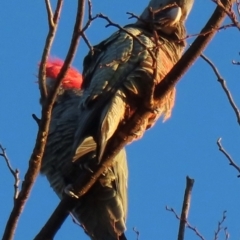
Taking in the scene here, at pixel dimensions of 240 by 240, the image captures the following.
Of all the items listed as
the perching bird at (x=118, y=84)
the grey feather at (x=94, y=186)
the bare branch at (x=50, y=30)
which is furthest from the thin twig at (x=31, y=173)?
the grey feather at (x=94, y=186)

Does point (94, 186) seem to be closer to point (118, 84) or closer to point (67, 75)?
point (118, 84)

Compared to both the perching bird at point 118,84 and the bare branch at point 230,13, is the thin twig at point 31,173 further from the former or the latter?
the bare branch at point 230,13

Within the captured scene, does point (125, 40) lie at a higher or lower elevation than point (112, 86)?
higher

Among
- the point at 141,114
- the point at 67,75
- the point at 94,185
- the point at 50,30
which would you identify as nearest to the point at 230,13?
the point at 50,30

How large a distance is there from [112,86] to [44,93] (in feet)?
3.86

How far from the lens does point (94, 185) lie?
15.2 feet

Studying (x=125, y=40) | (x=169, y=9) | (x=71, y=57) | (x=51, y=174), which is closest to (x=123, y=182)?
(x=51, y=174)

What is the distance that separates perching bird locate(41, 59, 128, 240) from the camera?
460 cm

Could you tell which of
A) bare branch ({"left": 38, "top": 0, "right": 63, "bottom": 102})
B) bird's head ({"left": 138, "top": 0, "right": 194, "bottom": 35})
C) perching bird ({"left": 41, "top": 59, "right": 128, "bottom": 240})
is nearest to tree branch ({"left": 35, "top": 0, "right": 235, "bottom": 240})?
perching bird ({"left": 41, "top": 59, "right": 128, "bottom": 240})

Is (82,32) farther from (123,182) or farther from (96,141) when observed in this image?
(123,182)

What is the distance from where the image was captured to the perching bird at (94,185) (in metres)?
4.60

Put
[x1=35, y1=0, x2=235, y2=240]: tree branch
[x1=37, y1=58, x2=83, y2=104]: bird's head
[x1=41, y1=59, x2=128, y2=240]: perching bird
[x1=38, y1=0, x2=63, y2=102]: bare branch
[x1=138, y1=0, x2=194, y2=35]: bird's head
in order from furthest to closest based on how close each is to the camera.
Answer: [x1=37, y1=58, x2=83, y2=104]: bird's head → [x1=138, y1=0, x2=194, y2=35]: bird's head → [x1=41, y1=59, x2=128, y2=240]: perching bird → [x1=35, y1=0, x2=235, y2=240]: tree branch → [x1=38, y1=0, x2=63, y2=102]: bare branch

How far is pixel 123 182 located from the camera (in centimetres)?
473

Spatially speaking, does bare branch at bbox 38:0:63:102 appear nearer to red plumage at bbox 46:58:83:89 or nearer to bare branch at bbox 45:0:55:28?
bare branch at bbox 45:0:55:28
